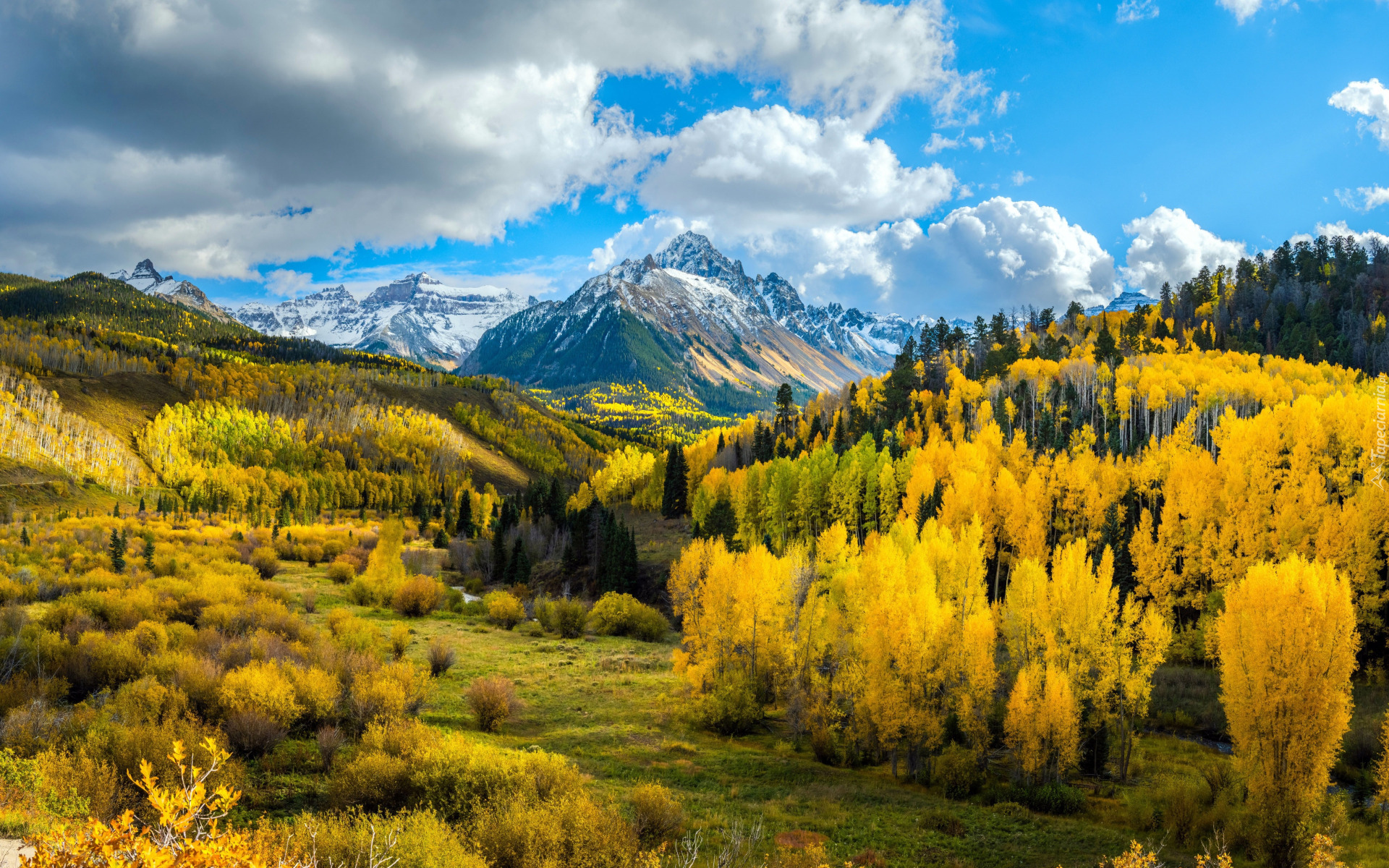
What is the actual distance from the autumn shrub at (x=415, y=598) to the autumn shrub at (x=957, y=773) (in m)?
48.5

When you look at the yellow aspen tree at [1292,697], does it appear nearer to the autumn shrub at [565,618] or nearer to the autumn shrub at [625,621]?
the autumn shrub at [625,621]

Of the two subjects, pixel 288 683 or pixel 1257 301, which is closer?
pixel 288 683

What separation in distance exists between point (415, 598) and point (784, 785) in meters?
43.4

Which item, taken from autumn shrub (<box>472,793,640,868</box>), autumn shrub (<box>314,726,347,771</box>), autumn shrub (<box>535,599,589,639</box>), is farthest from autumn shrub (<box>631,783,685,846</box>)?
autumn shrub (<box>535,599,589,639</box>)

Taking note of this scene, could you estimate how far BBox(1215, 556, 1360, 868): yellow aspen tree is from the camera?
Result: 86.1 ft

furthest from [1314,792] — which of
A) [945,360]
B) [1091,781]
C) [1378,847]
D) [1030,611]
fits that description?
[945,360]

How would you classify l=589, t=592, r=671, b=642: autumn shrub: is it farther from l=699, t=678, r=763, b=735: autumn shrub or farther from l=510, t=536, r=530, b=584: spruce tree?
l=510, t=536, r=530, b=584: spruce tree

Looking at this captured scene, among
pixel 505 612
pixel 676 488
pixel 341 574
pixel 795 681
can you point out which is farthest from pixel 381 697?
pixel 676 488

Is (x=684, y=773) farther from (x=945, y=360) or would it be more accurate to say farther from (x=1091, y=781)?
(x=945, y=360)

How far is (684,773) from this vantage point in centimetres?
3209

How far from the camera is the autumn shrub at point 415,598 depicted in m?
61.5

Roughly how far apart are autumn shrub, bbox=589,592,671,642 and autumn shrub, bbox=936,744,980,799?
36.4 meters

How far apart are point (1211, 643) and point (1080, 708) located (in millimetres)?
26373

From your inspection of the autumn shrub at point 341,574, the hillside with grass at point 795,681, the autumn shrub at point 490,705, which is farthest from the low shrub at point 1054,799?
the autumn shrub at point 341,574
